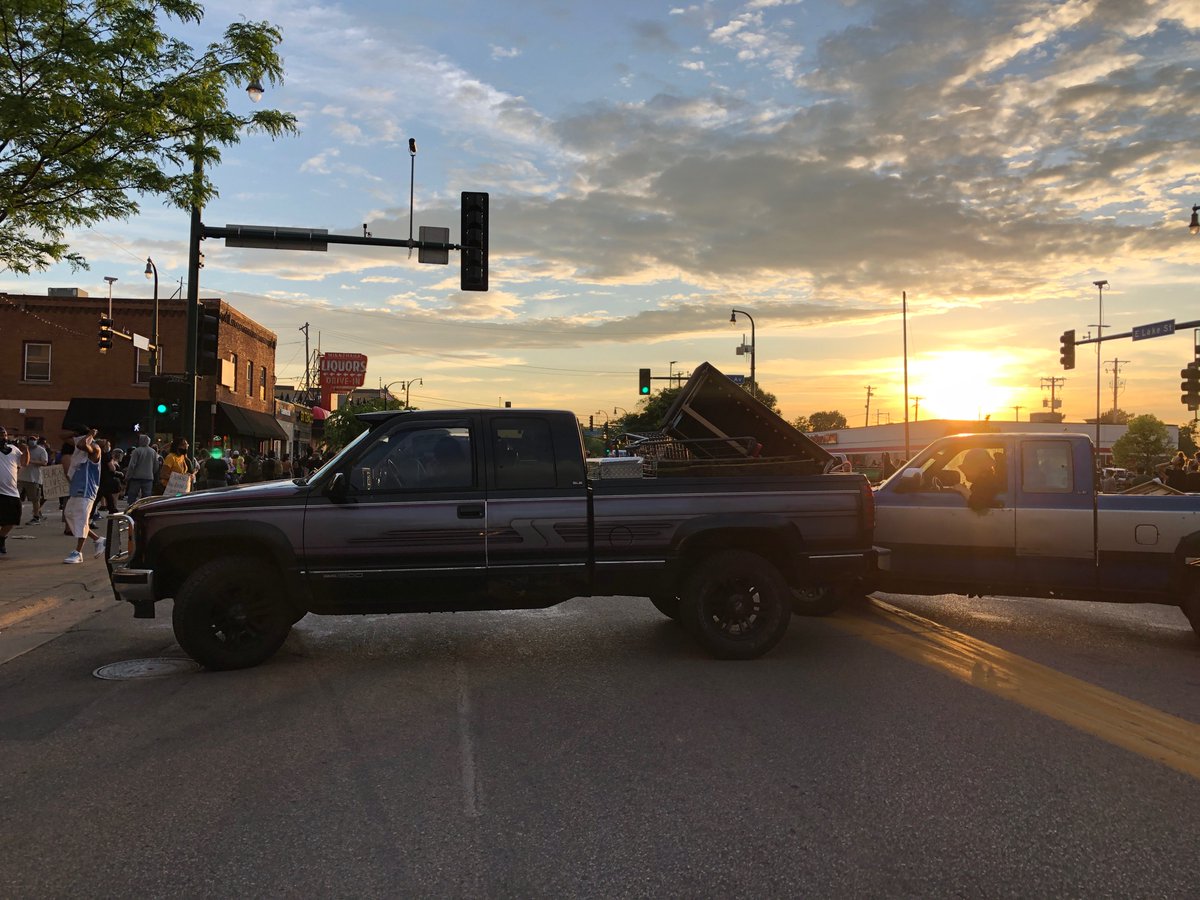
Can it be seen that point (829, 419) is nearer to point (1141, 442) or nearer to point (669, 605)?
point (1141, 442)

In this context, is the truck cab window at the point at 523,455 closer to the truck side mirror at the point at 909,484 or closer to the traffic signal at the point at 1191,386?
the truck side mirror at the point at 909,484

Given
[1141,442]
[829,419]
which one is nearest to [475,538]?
[1141,442]

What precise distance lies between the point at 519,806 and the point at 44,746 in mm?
2875

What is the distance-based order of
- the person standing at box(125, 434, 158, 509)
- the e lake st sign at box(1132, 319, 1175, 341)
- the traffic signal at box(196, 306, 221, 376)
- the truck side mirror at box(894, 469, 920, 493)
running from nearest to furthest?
the truck side mirror at box(894, 469, 920, 493) < the person standing at box(125, 434, 158, 509) < the traffic signal at box(196, 306, 221, 376) < the e lake st sign at box(1132, 319, 1175, 341)

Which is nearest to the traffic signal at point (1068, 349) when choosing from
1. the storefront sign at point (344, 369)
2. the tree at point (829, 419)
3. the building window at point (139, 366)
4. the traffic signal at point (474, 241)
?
the traffic signal at point (474, 241)

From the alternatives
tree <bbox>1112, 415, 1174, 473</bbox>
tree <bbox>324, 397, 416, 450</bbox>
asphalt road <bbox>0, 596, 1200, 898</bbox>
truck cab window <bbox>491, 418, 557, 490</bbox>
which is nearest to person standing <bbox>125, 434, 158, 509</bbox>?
asphalt road <bbox>0, 596, 1200, 898</bbox>

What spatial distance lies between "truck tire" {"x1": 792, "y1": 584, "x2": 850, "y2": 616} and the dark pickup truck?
162 cm

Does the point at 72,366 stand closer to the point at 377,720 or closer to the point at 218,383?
the point at 218,383

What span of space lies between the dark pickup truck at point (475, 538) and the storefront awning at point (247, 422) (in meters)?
26.5

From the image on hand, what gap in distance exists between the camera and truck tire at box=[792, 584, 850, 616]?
334 inches

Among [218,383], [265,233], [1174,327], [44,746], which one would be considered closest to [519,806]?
[44,746]

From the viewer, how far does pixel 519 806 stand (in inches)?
Answer: 154

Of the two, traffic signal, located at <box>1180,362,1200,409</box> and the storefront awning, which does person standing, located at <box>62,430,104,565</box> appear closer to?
the storefront awning

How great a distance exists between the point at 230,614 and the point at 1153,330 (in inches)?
1108
